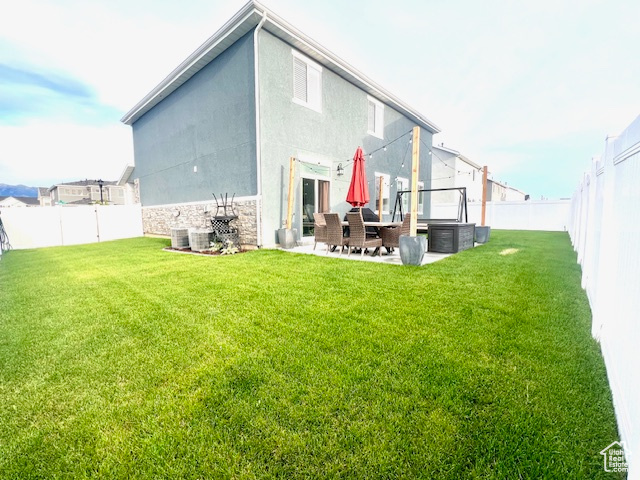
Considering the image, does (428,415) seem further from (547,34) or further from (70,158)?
(70,158)

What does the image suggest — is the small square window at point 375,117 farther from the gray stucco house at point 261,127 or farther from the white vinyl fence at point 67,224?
the white vinyl fence at point 67,224

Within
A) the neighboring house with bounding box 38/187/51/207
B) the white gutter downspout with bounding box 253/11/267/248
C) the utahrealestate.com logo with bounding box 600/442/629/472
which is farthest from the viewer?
the neighboring house with bounding box 38/187/51/207

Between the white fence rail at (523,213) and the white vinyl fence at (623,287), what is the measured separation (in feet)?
56.0

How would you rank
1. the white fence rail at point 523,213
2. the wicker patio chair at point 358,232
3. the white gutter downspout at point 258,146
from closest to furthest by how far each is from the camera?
the wicker patio chair at point 358,232
the white gutter downspout at point 258,146
the white fence rail at point 523,213

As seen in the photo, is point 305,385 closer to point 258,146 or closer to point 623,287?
point 623,287

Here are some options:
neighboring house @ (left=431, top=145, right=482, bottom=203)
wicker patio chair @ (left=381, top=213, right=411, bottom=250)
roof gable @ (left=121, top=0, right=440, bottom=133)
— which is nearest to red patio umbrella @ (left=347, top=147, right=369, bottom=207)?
wicker patio chair @ (left=381, top=213, right=411, bottom=250)

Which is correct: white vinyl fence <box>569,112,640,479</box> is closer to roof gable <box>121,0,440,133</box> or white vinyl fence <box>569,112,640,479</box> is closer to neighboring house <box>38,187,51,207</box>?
roof gable <box>121,0,440,133</box>

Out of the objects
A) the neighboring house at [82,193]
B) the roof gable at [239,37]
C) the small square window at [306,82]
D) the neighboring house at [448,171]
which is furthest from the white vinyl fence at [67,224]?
the neighboring house at [82,193]

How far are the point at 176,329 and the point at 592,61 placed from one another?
39.8 ft

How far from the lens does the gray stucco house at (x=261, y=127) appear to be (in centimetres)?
784

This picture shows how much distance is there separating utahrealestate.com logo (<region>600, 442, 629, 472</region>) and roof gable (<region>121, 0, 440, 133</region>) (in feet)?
29.9

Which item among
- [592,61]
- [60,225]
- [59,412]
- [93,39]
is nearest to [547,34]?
[592,61]

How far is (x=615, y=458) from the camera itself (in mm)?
1367

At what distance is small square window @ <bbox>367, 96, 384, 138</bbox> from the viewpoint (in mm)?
11555
